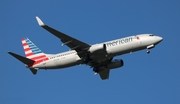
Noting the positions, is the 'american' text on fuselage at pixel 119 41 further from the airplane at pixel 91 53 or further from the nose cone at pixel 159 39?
the nose cone at pixel 159 39

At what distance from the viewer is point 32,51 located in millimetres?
72000

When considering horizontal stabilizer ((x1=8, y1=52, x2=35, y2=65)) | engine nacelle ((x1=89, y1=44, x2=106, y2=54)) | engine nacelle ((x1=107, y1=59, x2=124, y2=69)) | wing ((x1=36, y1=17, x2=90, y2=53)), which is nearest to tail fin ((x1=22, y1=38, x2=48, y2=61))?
horizontal stabilizer ((x1=8, y1=52, x2=35, y2=65))

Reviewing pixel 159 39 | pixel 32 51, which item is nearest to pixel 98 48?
pixel 159 39

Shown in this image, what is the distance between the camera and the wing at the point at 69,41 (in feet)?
187

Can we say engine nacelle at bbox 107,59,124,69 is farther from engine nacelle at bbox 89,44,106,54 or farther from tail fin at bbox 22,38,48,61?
tail fin at bbox 22,38,48,61

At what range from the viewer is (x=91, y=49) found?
206 ft

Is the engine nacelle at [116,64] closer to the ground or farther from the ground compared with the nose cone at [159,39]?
closer to the ground

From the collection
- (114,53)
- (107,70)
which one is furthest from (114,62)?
(114,53)

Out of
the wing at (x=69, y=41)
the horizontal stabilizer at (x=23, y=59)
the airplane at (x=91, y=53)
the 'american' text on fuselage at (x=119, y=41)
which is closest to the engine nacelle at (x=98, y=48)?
the airplane at (x=91, y=53)

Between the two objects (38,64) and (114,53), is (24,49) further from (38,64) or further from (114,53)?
(114,53)

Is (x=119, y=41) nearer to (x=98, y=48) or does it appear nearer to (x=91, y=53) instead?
(x=98, y=48)

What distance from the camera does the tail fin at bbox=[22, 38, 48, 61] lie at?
69.9 metres

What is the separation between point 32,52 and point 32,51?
27 cm

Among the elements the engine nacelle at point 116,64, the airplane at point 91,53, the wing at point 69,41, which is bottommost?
the engine nacelle at point 116,64
